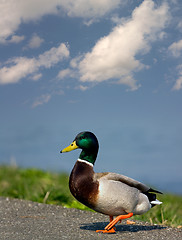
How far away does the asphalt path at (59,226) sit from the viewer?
4.96 metres

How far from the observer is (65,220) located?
19.7 ft

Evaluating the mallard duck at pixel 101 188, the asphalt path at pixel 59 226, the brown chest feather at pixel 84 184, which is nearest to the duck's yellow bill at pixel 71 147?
the mallard duck at pixel 101 188

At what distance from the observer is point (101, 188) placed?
15.3ft

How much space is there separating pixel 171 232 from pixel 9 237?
234 centimetres

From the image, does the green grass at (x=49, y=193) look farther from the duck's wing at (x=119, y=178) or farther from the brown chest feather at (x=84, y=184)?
the brown chest feather at (x=84, y=184)

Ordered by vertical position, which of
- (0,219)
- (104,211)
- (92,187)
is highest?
(92,187)

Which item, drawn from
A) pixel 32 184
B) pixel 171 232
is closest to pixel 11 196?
pixel 32 184

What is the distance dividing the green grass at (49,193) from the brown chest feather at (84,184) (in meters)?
1.86

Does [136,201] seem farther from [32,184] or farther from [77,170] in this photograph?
[32,184]

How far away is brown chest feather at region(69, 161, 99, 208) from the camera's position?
4.68m

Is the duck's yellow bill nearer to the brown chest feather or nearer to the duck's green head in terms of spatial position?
the duck's green head

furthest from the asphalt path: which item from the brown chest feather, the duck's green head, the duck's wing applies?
the duck's green head

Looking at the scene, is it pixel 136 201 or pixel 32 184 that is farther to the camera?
pixel 32 184

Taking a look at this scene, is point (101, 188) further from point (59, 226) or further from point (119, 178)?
point (59, 226)
